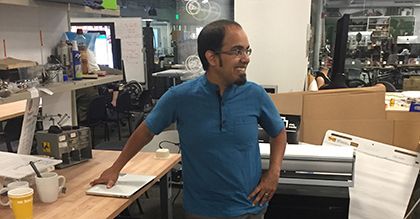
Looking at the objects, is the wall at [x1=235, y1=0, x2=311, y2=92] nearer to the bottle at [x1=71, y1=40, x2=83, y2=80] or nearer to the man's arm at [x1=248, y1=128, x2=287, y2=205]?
the bottle at [x1=71, y1=40, x2=83, y2=80]

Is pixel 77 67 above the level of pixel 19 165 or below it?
above

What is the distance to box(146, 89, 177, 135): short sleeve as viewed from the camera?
1.71 metres

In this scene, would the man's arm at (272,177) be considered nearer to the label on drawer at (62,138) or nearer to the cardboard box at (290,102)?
the label on drawer at (62,138)

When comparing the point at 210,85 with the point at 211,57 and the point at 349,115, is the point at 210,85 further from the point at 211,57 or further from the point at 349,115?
the point at 349,115

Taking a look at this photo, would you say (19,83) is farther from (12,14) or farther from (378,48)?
(378,48)

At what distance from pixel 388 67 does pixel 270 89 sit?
15.4ft

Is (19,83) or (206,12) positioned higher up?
(206,12)

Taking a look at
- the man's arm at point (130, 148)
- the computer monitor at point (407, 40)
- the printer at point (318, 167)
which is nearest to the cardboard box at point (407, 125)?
the printer at point (318, 167)

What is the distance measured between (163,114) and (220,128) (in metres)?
0.26

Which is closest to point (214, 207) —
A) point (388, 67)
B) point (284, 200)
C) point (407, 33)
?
point (284, 200)

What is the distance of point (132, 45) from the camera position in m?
6.77

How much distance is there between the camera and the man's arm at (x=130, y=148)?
5.74 ft

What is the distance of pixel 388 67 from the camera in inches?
284

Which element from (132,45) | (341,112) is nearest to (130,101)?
(132,45)
